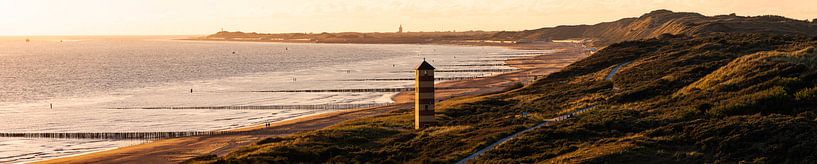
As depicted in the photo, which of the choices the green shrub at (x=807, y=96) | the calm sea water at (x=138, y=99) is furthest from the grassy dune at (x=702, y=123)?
the calm sea water at (x=138, y=99)

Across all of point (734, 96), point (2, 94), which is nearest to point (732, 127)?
point (734, 96)

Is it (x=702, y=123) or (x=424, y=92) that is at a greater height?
(x=424, y=92)

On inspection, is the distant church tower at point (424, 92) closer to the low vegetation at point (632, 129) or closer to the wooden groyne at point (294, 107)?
the low vegetation at point (632, 129)

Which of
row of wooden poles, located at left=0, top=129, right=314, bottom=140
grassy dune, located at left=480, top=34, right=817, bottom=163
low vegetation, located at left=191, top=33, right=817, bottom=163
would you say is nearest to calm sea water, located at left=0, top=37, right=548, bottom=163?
row of wooden poles, located at left=0, top=129, right=314, bottom=140

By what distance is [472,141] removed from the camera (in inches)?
1342

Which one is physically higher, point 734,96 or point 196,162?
point 734,96

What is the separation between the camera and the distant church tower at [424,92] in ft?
126

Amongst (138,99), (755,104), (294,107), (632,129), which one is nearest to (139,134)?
(294,107)

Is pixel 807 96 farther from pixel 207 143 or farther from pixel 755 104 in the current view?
→ pixel 207 143

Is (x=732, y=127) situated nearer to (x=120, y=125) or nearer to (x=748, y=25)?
(x=120, y=125)

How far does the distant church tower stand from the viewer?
38438 millimetres

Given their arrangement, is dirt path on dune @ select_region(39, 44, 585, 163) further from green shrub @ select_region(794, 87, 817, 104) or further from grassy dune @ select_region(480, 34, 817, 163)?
green shrub @ select_region(794, 87, 817, 104)

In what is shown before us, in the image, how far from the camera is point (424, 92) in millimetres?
38688

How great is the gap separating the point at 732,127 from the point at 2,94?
87019 millimetres
